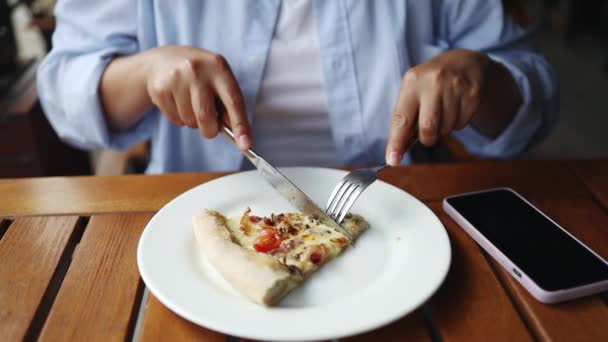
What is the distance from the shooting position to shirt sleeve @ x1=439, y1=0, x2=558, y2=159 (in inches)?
40.6

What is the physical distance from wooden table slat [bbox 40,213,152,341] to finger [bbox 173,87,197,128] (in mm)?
182

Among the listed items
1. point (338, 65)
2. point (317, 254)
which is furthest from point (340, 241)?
point (338, 65)

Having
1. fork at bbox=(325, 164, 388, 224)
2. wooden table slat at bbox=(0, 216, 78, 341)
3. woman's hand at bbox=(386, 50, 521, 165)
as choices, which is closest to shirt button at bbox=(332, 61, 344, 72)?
woman's hand at bbox=(386, 50, 521, 165)

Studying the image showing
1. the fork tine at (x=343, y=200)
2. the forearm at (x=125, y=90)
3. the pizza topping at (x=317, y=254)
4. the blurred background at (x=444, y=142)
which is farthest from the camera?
the blurred background at (x=444, y=142)

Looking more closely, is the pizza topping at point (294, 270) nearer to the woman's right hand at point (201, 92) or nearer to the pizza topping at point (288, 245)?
the pizza topping at point (288, 245)

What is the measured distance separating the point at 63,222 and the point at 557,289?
64cm

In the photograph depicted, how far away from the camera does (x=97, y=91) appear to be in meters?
0.96

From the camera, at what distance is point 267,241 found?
65 centimetres

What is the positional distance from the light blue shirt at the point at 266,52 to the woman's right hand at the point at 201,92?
205 mm

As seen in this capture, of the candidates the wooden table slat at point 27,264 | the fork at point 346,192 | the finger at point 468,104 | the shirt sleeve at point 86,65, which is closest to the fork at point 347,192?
the fork at point 346,192

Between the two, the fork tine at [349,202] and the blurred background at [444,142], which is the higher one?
the fork tine at [349,202]

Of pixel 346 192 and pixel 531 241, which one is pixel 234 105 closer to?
pixel 346 192

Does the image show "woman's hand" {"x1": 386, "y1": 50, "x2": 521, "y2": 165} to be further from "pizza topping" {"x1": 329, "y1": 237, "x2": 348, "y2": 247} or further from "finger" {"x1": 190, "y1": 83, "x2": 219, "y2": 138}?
"finger" {"x1": 190, "y1": 83, "x2": 219, "y2": 138}

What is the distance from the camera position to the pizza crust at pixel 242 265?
54 centimetres
